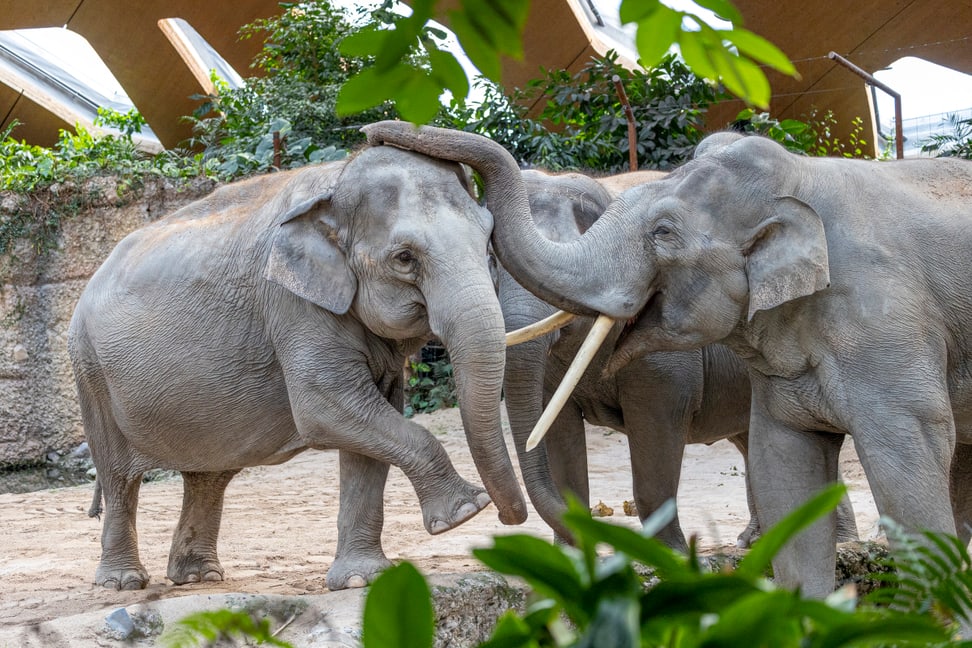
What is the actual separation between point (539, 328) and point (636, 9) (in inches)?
127

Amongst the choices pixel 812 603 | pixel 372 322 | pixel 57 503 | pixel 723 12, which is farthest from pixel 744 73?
pixel 57 503

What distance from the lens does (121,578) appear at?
5082 millimetres

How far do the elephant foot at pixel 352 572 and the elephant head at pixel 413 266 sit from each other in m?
0.49

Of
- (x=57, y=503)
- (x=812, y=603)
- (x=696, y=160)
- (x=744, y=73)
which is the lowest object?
(x=57, y=503)

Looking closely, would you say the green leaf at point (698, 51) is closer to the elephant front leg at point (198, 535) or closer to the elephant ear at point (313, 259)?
the elephant ear at point (313, 259)

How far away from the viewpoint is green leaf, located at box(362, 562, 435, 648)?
32.3 inches

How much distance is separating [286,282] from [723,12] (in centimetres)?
333

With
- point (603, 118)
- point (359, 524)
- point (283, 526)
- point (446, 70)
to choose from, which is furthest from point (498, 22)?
point (603, 118)

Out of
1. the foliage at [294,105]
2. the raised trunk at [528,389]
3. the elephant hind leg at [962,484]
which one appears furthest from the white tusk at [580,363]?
the foliage at [294,105]

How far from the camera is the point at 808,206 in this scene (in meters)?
3.74

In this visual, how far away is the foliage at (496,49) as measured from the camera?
991 millimetres

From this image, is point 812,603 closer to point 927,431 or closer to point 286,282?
point 927,431

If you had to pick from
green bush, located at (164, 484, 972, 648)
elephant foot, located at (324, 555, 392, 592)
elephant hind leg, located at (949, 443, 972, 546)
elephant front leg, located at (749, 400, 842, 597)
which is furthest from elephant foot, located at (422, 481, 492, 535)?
green bush, located at (164, 484, 972, 648)

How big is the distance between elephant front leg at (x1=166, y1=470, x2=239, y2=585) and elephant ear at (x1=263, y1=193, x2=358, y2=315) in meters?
1.30
